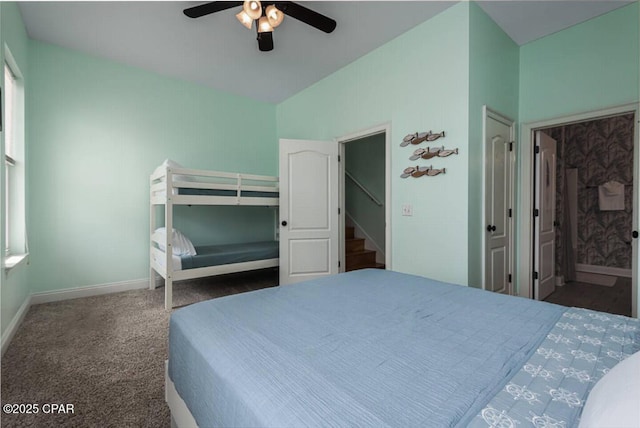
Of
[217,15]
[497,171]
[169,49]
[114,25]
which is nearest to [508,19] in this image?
[497,171]

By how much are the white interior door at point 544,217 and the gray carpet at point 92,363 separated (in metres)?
3.47

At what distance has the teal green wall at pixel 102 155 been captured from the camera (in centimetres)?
297

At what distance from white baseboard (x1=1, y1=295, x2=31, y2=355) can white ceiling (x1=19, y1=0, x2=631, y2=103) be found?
2.57 metres

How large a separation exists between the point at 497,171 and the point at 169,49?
3.55m

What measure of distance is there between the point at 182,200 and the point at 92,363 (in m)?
1.50

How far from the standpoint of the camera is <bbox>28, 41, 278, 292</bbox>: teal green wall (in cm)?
297

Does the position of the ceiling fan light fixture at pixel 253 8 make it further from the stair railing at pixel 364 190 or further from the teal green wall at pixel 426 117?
the stair railing at pixel 364 190

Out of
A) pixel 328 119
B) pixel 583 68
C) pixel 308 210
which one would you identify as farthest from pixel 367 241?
pixel 583 68

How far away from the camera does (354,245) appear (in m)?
4.53

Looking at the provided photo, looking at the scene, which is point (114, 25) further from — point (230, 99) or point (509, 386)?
point (509, 386)

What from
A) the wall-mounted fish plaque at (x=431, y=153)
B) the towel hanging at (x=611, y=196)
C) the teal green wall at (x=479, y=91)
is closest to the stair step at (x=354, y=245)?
the wall-mounted fish plaque at (x=431, y=153)

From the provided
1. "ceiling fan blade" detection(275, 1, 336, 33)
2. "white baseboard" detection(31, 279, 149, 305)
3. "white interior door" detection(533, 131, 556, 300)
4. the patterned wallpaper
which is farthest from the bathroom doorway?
"white baseboard" detection(31, 279, 149, 305)

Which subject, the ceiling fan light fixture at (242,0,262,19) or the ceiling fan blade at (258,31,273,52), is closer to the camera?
the ceiling fan light fixture at (242,0,262,19)

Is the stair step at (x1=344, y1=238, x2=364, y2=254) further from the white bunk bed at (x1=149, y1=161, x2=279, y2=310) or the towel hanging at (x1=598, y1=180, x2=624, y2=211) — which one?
the towel hanging at (x1=598, y1=180, x2=624, y2=211)
